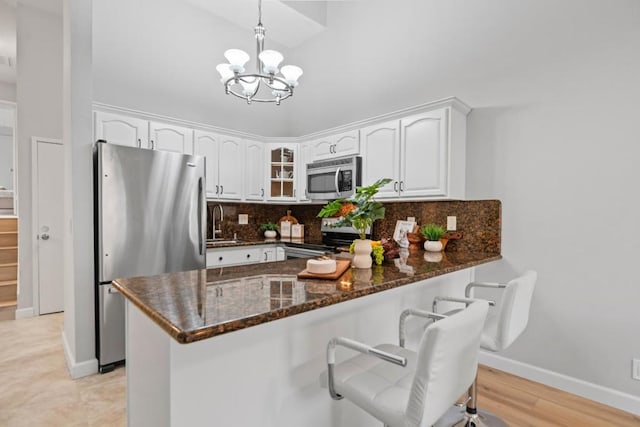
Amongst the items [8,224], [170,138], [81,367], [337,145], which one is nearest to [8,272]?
[8,224]

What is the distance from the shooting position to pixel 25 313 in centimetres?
402

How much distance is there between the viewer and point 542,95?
2537 mm

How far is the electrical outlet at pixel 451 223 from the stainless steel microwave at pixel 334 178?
943 millimetres

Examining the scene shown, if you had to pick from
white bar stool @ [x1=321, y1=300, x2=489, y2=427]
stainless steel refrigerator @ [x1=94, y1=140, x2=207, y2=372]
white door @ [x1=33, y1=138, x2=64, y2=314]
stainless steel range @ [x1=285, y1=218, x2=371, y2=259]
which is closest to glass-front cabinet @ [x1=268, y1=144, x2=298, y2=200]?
stainless steel range @ [x1=285, y1=218, x2=371, y2=259]

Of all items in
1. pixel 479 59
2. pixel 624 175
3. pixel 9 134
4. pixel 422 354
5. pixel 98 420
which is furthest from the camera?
pixel 9 134

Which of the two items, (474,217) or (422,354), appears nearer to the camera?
(422,354)

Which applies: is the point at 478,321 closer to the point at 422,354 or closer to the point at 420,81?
the point at 422,354

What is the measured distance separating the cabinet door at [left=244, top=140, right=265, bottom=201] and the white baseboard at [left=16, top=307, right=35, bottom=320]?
2987 mm

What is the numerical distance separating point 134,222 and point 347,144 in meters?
2.17

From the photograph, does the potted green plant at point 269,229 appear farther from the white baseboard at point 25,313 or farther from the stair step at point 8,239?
the stair step at point 8,239

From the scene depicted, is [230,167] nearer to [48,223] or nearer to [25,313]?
[48,223]

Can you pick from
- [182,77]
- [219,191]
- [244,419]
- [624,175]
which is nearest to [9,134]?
[182,77]

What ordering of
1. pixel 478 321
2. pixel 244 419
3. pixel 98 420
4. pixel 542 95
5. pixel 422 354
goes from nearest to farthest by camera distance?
pixel 422 354 < pixel 478 321 < pixel 244 419 < pixel 98 420 < pixel 542 95

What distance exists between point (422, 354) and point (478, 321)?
30 cm
